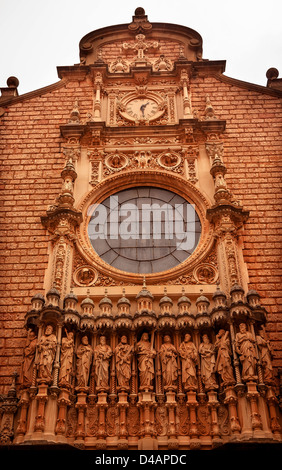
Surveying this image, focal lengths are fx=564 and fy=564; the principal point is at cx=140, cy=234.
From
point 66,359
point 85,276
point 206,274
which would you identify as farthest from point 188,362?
point 85,276

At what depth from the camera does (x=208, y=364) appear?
1074 centimetres

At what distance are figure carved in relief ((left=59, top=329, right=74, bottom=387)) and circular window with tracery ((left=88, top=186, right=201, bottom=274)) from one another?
2566 millimetres

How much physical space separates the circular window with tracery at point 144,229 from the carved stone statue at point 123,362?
92.0 inches

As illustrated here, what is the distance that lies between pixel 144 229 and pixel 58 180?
8.84ft

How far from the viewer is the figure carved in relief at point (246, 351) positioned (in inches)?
406

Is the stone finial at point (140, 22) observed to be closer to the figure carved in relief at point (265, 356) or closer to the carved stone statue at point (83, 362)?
the carved stone statue at point (83, 362)

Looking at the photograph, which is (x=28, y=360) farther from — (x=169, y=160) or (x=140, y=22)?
(x=140, y=22)

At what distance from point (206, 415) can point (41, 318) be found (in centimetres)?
364

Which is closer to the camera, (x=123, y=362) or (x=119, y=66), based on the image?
(x=123, y=362)

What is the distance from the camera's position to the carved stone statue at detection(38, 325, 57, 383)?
10.3 meters

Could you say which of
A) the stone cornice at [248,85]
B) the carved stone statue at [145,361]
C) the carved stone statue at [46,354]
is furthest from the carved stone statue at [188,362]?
the stone cornice at [248,85]

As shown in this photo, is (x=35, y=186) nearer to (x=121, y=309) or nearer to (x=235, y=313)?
(x=121, y=309)
